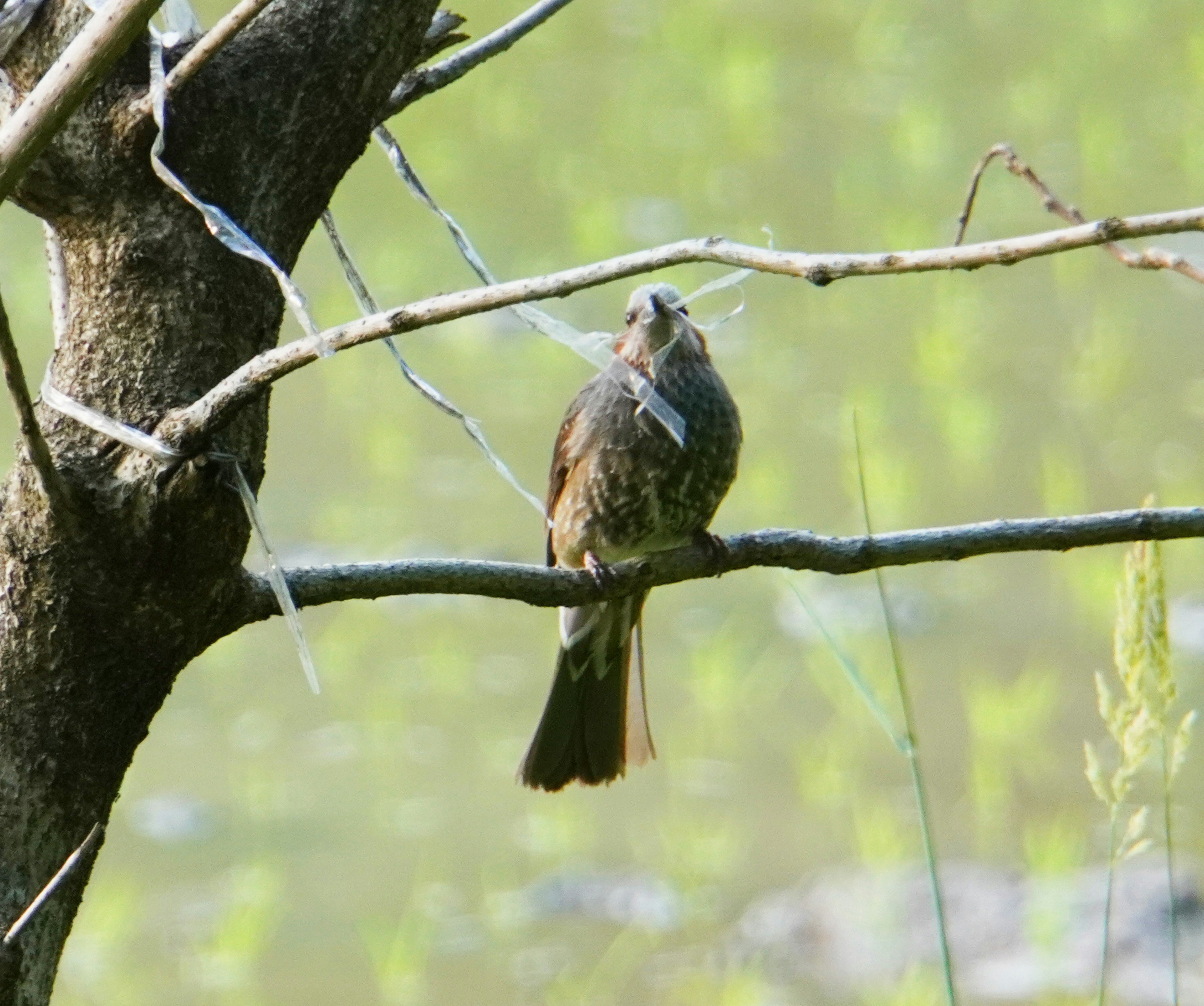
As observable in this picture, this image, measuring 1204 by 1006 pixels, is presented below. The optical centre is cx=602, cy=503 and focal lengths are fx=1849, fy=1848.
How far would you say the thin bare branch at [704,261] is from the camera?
1.07 m

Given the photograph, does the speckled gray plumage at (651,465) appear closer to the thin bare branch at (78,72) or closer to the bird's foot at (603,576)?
the bird's foot at (603,576)

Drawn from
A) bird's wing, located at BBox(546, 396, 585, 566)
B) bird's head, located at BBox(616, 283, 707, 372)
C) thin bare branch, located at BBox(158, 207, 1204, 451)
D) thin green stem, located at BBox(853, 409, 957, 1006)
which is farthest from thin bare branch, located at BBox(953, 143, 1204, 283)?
bird's wing, located at BBox(546, 396, 585, 566)

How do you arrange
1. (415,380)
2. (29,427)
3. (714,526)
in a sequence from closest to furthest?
(29,427)
(415,380)
(714,526)

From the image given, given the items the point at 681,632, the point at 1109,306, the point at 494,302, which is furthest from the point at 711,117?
the point at 494,302

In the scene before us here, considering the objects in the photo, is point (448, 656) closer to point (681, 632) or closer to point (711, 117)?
point (681, 632)

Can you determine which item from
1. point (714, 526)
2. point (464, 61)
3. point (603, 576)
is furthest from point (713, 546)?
point (714, 526)

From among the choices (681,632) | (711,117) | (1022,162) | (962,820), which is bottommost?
(962,820)

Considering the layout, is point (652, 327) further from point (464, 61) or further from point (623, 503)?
point (464, 61)

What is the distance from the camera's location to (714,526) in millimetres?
6305

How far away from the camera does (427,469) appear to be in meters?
6.72

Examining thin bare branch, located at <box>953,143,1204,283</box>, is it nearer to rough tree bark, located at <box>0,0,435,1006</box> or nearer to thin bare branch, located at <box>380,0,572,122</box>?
thin bare branch, located at <box>380,0,572,122</box>

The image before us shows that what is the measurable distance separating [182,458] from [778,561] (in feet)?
2.21

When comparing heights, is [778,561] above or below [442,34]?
below

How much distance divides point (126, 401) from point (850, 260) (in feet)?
2.20
